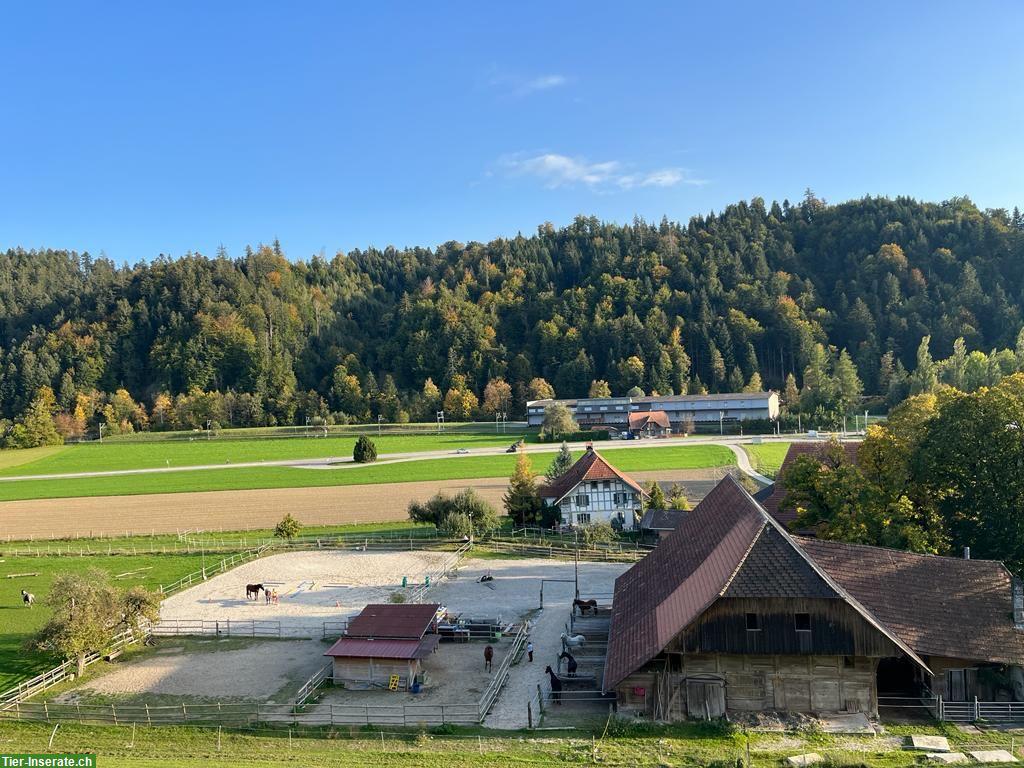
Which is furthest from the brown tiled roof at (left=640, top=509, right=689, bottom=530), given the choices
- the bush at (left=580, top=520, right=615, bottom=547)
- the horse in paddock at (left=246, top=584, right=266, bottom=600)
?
the horse in paddock at (left=246, top=584, right=266, bottom=600)

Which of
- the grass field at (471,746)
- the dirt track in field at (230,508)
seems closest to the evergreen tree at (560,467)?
the dirt track in field at (230,508)

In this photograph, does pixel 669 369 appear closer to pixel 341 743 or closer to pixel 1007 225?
pixel 1007 225

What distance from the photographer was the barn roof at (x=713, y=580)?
18.5 m

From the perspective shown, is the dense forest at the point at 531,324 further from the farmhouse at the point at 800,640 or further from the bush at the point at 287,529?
the farmhouse at the point at 800,640

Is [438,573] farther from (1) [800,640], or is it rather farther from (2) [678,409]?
(2) [678,409]

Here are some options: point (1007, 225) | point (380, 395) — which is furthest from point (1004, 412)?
point (1007, 225)

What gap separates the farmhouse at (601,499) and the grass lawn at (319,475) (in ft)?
70.7

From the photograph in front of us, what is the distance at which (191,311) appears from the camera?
163250mm

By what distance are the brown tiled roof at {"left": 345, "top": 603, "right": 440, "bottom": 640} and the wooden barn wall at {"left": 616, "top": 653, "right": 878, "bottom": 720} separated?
27.2ft

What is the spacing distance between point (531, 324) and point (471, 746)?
155 m

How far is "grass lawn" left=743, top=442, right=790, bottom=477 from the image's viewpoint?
67.2 meters

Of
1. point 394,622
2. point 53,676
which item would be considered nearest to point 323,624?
point 394,622

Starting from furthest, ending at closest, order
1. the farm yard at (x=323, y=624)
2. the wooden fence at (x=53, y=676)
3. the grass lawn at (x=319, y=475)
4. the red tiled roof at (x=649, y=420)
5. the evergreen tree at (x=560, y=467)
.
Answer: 1. the red tiled roof at (x=649, y=420)
2. the grass lawn at (x=319, y=475)
3. the evergreen tree at (x=560, y=467)
4. the farm yard at (x=323, y=624)
5. the wooden fence at (x=53, y=676)

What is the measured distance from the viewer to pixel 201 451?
102 meters
